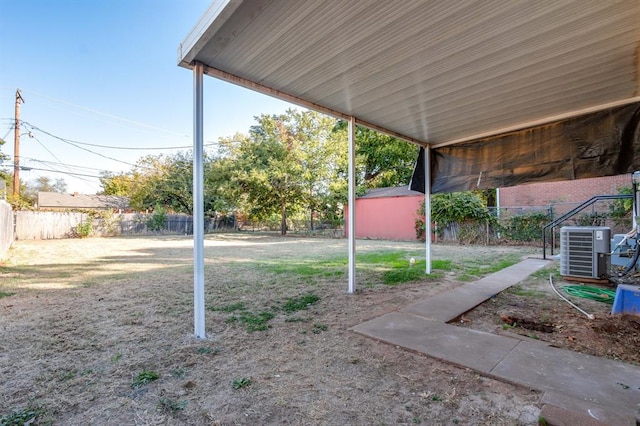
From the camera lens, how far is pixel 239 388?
176cm

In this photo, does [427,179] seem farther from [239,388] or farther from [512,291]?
[239,388]

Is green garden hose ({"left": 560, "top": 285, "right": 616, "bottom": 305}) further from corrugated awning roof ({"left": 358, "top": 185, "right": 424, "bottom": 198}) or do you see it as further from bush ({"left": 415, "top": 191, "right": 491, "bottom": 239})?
corrugated awning roof ({"left": 358, "top": 185, "right": 424, "bottom": 198})

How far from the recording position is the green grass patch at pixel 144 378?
1821 millimetres

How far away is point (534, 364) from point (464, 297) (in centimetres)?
179

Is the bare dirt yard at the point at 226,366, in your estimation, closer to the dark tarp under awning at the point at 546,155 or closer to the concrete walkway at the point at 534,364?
the concrete walkway at the point at 534,364

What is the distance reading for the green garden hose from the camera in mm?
3600

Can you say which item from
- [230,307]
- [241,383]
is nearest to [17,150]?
[230,307]

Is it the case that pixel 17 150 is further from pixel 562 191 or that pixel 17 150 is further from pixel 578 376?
pixel 562 191

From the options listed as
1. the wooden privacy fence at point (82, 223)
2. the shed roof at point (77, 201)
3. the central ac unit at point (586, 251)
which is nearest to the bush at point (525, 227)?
the central ac unit at point (586, 251)

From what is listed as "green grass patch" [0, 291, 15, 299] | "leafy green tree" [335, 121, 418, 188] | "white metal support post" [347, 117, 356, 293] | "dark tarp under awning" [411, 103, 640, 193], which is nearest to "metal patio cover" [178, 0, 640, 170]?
"dark tarp under awning" [411, 103, 640, 193]

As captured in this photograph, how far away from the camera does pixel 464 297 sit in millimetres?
3713

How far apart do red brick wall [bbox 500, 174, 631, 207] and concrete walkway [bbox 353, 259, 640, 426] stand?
973cm

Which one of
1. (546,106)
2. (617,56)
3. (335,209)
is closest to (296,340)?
(617,56)

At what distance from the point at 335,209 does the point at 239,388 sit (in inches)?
621
